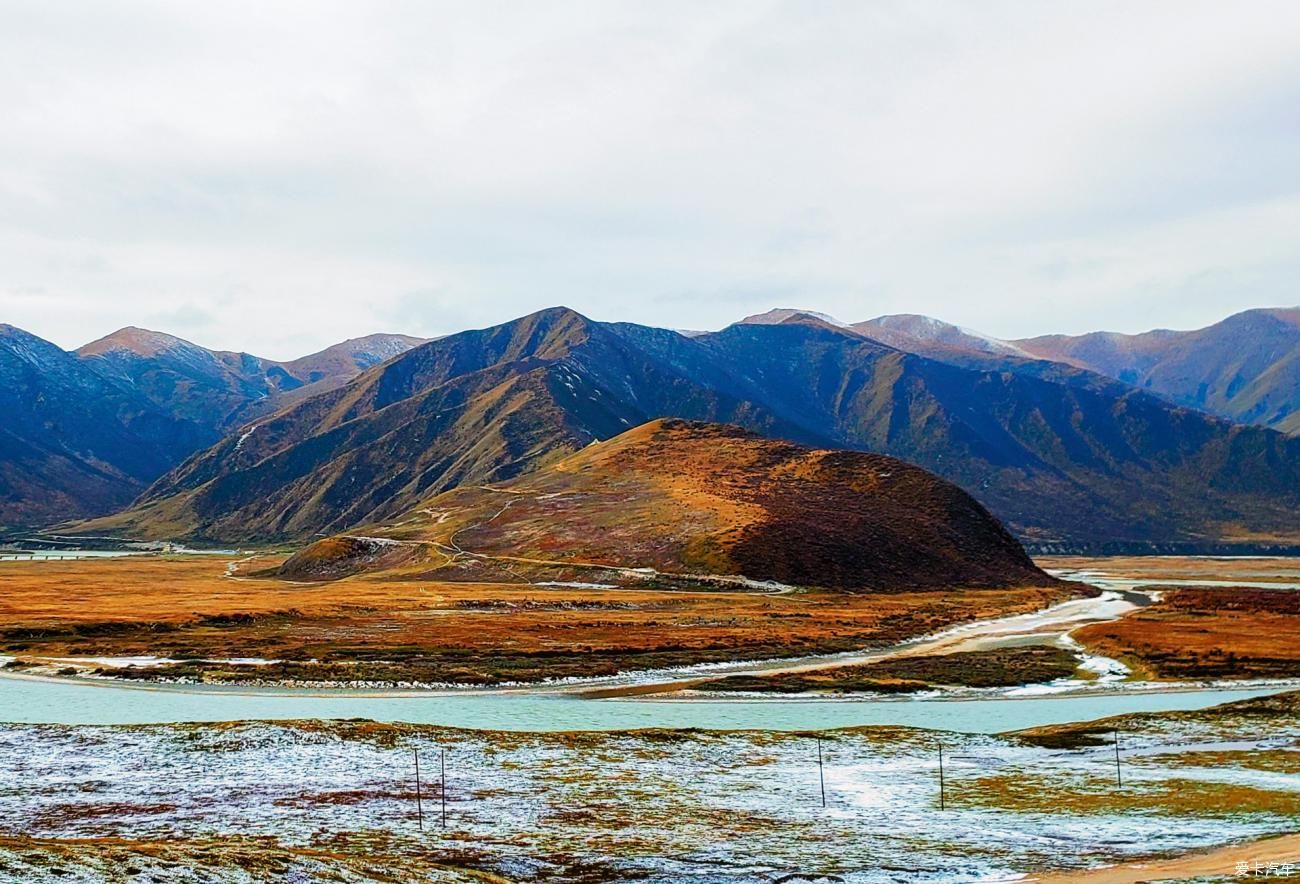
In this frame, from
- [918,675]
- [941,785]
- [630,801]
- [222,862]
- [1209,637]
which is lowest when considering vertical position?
[1209,637]

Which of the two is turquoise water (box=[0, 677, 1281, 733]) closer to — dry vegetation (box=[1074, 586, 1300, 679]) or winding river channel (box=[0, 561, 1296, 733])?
winding river channel (box=[0, 561, 1296, 733])

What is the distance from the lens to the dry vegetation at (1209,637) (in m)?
104

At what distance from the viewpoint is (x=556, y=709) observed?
279 ft

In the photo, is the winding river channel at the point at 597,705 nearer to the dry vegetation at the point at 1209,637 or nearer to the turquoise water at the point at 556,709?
the turquoise water at the point at 556,709

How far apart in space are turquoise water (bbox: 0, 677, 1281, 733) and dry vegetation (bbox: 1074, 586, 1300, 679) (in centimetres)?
1007

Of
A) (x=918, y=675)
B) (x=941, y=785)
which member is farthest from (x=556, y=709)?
(x=941, y=785)

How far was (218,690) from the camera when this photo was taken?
94812 millimetres

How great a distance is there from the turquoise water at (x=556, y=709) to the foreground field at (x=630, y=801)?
886 cm

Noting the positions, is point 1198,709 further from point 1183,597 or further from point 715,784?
point 1183,597

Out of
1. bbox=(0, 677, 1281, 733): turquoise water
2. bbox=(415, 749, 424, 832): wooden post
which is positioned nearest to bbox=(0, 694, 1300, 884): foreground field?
bbox=(415, 749, 424, 832): wooden post

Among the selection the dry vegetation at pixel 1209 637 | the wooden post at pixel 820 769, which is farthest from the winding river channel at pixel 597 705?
the wooden post at pixel 820 769

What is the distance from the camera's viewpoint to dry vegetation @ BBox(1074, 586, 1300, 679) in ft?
340

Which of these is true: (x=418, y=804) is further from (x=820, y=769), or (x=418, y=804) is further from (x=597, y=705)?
(x=597, y=705)

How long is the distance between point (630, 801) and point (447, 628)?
84.8 meters
